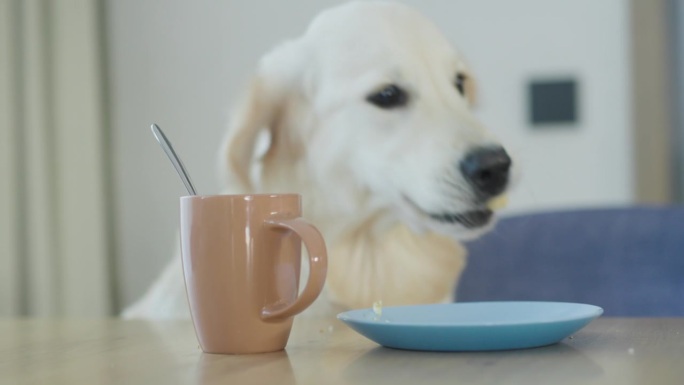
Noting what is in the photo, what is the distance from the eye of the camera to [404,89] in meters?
1.03

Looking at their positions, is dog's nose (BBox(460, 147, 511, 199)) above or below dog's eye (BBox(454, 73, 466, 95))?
below

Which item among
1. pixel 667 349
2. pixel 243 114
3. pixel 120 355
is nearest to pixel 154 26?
pixel 243 114

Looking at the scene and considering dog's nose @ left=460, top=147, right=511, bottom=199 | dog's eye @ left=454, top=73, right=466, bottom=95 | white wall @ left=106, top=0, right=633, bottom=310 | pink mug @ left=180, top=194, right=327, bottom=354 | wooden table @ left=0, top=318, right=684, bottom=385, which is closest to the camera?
wooden table @ left=0, top=318, right=684, bottom=385

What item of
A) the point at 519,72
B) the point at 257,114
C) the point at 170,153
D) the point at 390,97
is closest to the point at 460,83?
the point at 390,97

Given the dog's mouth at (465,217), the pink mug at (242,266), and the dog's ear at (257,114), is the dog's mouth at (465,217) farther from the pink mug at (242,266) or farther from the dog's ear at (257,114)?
the pink mug at (242,266)

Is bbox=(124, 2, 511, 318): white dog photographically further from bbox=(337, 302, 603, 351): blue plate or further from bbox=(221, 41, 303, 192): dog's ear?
bbox=(337, 302, 603, 351): blue plate

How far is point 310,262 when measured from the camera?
1.90 feet

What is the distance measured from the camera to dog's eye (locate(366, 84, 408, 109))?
1.04m

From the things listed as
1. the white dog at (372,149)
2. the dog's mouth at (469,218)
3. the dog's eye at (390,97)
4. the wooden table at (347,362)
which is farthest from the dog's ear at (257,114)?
the wooden table at (347,362)

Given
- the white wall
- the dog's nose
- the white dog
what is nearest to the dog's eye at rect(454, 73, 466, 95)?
the white dog

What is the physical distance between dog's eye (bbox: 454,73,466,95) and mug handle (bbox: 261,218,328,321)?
0.51m

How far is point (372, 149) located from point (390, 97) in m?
0.06

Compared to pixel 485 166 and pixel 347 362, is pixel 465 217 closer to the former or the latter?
pixel 485 166

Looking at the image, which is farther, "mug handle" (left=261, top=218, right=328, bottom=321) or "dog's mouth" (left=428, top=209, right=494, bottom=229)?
"dog's mouth" (left=428, top=209, right=494, bottom=229)
